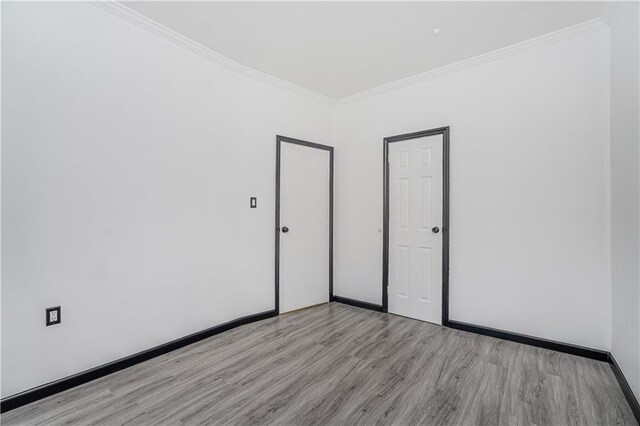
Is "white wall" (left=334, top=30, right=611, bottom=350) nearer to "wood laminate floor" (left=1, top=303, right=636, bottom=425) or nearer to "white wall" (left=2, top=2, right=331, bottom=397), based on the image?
"wood laminate floor" (left=1, top=303, right=636, bottom=425)

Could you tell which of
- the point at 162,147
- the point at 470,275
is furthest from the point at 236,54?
the point at 470,275

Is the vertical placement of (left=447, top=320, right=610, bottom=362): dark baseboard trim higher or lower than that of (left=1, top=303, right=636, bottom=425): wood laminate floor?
higher

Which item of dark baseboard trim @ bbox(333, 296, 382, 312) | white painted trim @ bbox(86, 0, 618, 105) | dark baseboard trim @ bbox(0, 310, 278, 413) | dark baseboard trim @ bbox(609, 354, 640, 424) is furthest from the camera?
dark baseboard trim @ bbox(333, 296, 382, 312)

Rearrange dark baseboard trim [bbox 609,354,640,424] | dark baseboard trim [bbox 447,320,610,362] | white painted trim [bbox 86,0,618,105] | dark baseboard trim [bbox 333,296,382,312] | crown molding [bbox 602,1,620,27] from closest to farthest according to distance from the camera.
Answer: dark baseboard trim [bbox 609,354,640,424], crown molding [bbox 602,1,620,27], white painted trim [bbox 86,0,618,105], dark baseboard trim [bbox 447,320,610,362], dark baseboard trim [bbox 333,296,382,312]

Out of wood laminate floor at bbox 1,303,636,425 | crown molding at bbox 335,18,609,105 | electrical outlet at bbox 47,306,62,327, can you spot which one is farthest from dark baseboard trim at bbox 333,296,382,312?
electrical outlet at bbox 47,306,62,327

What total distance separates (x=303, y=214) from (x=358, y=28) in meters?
2.04

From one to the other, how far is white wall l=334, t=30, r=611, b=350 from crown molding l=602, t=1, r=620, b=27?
12 cm

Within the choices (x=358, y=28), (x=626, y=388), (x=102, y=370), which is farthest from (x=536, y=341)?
(x=102, y=370)

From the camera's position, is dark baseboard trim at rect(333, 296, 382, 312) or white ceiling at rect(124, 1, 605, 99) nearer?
white ceiling at rect(124, 1, 605, 99)

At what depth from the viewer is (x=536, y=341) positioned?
2.74m

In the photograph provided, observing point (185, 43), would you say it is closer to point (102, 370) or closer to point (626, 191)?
point (102, 370)

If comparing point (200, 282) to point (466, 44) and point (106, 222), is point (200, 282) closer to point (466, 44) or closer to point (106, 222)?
point (106, 222)

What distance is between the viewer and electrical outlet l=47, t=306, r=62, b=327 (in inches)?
80.8

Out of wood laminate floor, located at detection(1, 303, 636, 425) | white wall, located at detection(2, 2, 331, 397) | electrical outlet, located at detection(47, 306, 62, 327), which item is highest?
white wall, located at detection(2, 2, 331, 397)
